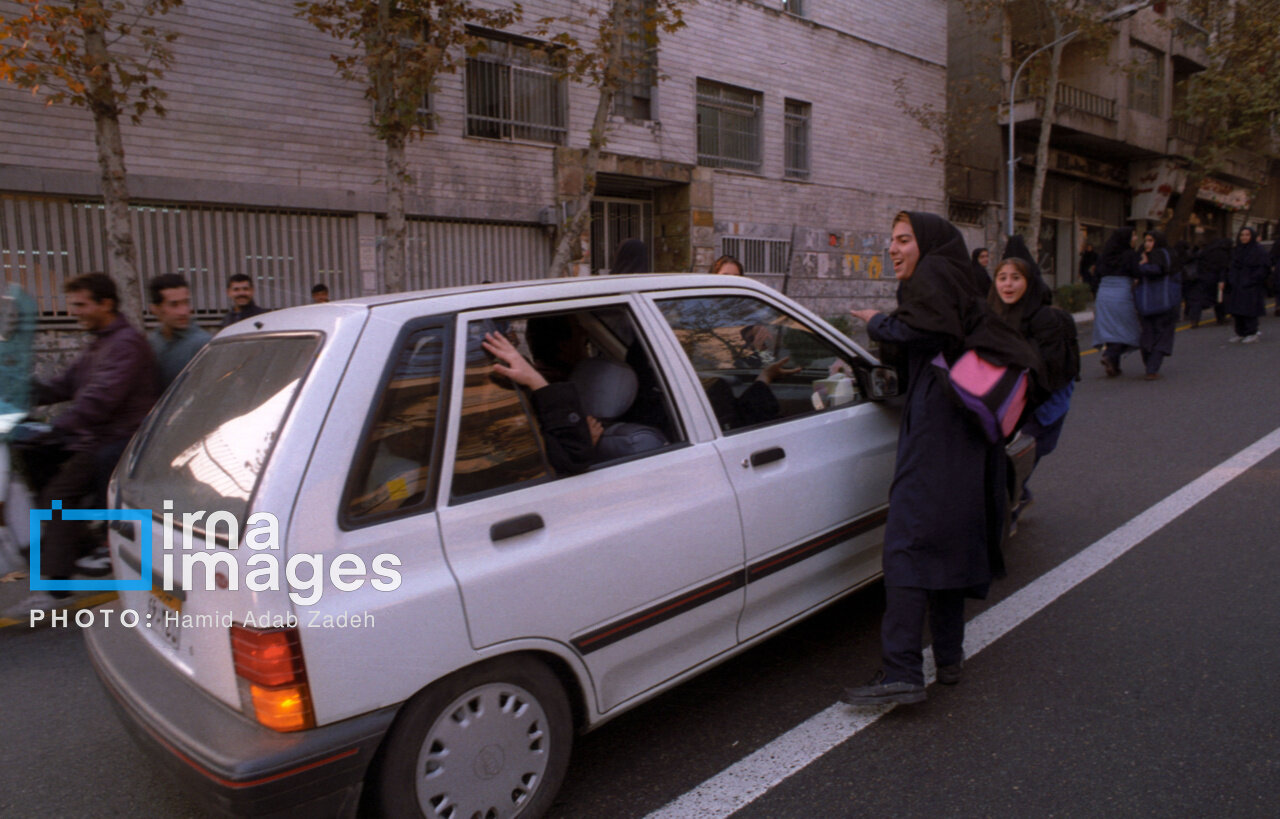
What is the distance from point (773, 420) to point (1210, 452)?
16.6 feet

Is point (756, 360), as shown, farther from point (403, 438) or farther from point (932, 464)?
point (403, 438)

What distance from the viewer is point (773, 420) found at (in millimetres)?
3234

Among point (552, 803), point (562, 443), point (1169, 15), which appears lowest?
point (552, 803)

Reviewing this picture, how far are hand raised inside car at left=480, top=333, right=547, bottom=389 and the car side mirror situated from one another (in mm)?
1534

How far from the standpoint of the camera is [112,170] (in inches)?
323

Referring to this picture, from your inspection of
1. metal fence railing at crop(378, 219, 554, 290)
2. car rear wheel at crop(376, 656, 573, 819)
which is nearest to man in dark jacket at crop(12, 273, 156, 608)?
car rear wheel at crop(376, 656, 573, 819)

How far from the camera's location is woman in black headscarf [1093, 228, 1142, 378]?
10422mm

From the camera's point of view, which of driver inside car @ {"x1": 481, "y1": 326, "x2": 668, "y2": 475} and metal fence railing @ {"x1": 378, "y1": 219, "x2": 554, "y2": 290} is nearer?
driver inside car @ {"x1": 481, "y1": 326, "x2": 668, "y2": 475}

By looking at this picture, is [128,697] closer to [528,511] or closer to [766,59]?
[528,511]

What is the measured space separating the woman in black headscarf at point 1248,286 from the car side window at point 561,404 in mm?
13622

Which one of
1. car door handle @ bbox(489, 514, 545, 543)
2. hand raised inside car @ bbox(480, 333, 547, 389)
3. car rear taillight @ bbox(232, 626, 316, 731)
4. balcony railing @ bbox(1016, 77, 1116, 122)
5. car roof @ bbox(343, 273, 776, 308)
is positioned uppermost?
balcony railing @ bbox(1016, 77, 1116, 122)

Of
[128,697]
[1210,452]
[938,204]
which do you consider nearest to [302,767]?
A: [128,697]

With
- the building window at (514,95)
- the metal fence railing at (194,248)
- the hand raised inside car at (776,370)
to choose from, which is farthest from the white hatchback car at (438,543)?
the building window at (514,95)

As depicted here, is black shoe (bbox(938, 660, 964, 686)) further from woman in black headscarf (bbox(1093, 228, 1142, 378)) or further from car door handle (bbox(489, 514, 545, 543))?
woman in black headscarf (bbox(1093, 228, 1142, 378))
